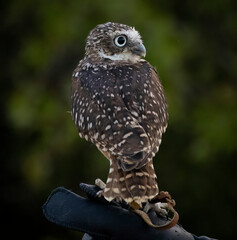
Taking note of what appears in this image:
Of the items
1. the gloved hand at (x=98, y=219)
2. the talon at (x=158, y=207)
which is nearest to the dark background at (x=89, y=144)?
the talon at (x=158, y=207)

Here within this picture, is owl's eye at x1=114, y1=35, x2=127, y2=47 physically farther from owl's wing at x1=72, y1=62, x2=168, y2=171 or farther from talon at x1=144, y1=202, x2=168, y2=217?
talon at x1=144, y1=202, x2=168, y2=217

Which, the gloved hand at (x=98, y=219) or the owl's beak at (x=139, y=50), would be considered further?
the owl's beak at (x=139, y=50)

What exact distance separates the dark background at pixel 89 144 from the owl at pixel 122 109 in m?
2.79

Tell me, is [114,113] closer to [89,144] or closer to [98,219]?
[98,219]

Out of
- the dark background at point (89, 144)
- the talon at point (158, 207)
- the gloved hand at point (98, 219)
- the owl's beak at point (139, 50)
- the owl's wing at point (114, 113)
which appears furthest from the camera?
→ the dark background at point (89, 144)

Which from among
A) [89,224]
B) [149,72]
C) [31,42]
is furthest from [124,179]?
[31,42]

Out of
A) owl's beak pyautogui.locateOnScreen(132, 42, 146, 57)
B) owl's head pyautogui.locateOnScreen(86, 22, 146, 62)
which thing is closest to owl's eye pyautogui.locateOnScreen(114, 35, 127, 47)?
owl's head pyautogui.locateOnScreen(86, 22, 146, 62)

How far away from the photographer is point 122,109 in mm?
5691

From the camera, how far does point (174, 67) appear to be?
391 inches

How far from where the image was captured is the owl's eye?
650 centimetres

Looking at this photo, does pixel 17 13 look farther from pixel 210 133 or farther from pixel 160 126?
pixel 160 126

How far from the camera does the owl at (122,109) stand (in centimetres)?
536

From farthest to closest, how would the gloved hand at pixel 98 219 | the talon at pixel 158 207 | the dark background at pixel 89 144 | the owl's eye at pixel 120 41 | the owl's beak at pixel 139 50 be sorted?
the dark background at pixel 89 144 → the owl's eye at pixel 120 41 → the owl's beak at pixel 139 50 → the talon at pixel 158 207 → the gloved hand at pixel 98 219

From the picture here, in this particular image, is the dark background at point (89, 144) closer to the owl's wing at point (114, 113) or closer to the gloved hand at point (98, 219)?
the owl's wing at point (114, 113)
